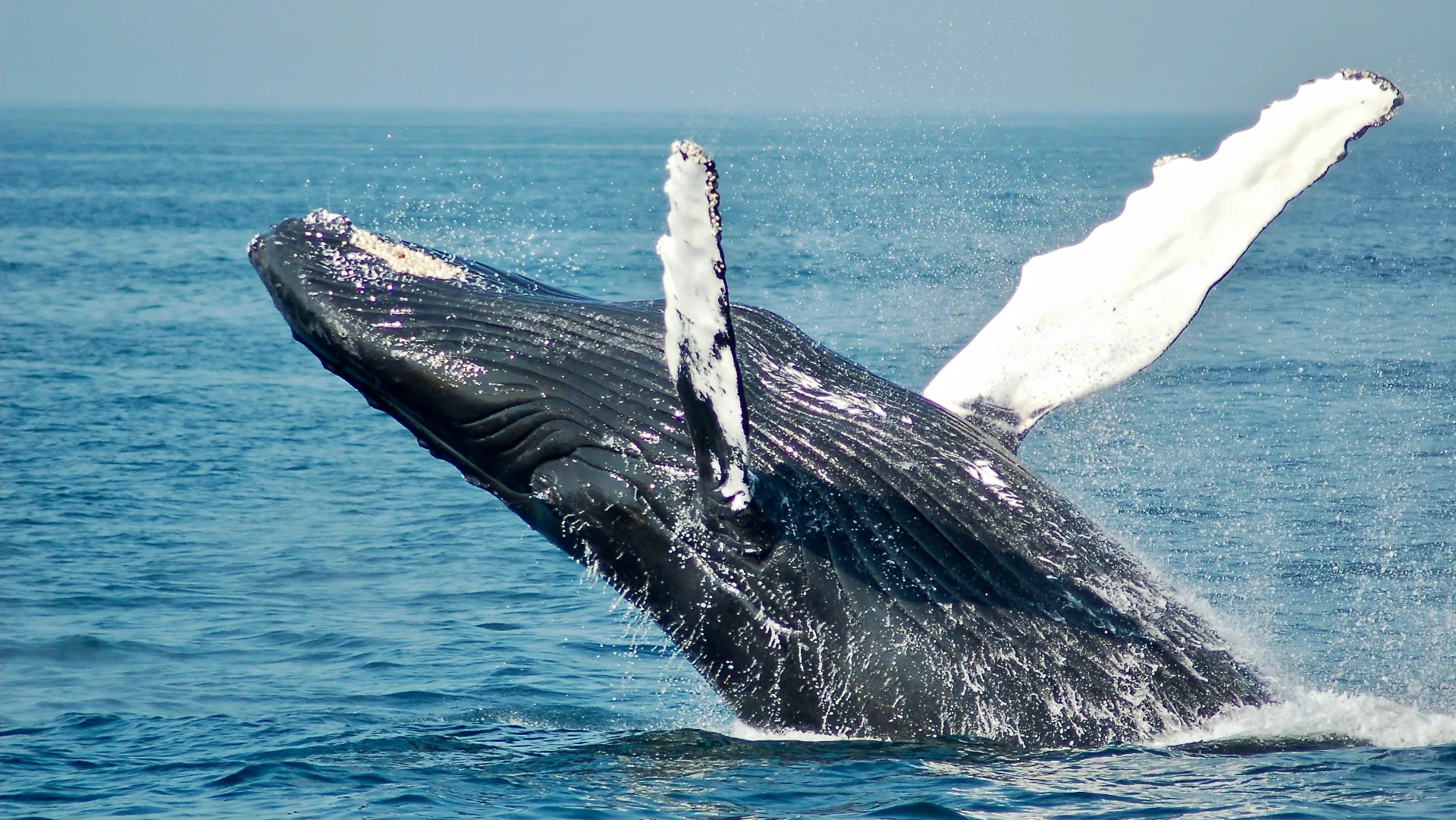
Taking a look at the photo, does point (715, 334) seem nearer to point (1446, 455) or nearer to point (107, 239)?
point (1446, 455)

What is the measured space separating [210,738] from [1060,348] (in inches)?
175

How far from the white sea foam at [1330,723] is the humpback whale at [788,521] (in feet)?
0.29

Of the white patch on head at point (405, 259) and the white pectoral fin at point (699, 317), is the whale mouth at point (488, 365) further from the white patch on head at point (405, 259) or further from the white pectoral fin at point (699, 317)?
the white pectoral fin at point (699, 317)

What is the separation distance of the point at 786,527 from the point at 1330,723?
2.59m

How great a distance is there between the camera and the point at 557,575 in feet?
37.6

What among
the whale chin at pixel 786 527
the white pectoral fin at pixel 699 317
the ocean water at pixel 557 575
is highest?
the white pectoral fin at pixel 699 317

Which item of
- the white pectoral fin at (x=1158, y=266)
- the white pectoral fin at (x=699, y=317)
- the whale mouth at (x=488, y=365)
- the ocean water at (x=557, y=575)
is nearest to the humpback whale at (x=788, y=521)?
the whale mouth at (x=488, y=365)

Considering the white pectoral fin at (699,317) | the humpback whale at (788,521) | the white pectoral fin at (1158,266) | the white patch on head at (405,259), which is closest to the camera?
the white pectoral fin at (699,317)

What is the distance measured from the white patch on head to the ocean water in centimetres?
136

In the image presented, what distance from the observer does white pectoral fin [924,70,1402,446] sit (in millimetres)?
6547

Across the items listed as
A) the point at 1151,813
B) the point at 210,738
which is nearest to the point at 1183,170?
the point at 1151,813

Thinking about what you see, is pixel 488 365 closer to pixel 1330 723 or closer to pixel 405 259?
pixel 405 259

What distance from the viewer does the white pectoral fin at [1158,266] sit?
6.55 meters

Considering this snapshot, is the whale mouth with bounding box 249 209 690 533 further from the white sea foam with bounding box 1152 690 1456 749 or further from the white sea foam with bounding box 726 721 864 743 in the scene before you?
the white sea foam with bounding box 1152 690 1456 749
